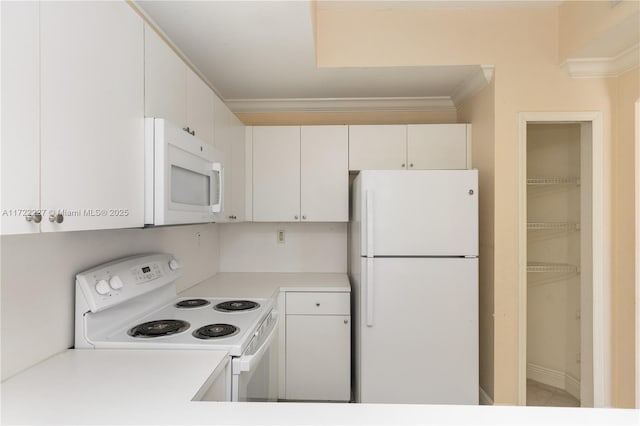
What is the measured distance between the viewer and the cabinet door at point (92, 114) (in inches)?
36.4

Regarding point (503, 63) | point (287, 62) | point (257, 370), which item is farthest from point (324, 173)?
point (257, 370)

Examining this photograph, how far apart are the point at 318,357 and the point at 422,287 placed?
899 mm

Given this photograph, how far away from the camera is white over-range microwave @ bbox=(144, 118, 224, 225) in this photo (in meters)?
1.39

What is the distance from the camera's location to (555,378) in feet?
9.73

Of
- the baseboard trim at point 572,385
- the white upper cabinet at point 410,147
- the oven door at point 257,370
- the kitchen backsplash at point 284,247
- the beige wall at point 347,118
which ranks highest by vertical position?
the beige wall at point 347,118

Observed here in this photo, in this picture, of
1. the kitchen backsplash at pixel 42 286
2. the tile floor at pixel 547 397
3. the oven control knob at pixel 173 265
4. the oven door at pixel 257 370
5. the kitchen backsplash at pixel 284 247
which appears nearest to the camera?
the kitchen backsplash at pixel 42 286

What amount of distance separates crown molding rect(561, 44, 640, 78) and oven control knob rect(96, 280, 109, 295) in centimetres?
277

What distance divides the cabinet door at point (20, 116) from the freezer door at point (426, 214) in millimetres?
1778

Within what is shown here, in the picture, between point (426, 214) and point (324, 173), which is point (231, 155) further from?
point (426, 214)

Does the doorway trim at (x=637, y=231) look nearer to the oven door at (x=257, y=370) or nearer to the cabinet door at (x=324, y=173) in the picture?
the cabinet door at (x=324, y=173)

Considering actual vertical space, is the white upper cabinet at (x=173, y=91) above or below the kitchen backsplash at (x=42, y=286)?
above

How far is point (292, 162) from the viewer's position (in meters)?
2.96

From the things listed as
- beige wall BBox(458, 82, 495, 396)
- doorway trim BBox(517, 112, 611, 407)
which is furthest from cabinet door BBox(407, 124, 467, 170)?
doorway trim BBox(517, 112, 611, 407)

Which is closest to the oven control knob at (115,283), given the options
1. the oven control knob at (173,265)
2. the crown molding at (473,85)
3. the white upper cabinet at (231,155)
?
the oven control knob at (173,265)
